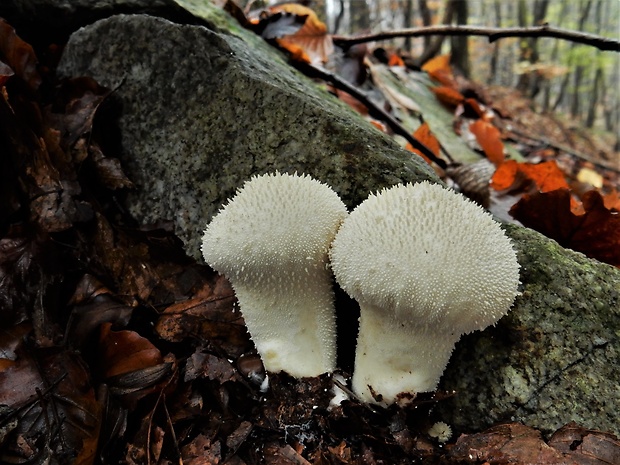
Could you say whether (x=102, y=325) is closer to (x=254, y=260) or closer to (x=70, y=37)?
(x=254, y=260)

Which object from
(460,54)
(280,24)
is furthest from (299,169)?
(460,54)

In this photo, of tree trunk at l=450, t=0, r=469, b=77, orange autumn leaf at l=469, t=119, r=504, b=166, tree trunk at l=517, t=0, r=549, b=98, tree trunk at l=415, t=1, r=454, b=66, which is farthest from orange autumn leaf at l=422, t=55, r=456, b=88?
tree trunk at l=517, t=0, r=549, b=98

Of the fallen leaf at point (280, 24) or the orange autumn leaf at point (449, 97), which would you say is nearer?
the fallen leaf at point (280, 24)

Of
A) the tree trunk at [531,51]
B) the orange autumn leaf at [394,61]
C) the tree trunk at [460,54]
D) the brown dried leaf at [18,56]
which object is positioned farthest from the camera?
the tree trunk at [531,51]

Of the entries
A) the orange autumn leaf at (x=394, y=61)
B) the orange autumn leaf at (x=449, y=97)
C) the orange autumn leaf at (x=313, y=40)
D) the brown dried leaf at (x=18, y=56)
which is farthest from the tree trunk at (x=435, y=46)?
the brown dried leaf at (x=18, y=56)

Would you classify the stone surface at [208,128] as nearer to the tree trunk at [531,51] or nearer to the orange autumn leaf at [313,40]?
the orange autumn leaf at [313,40]

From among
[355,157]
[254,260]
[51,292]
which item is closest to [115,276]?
[51,292]

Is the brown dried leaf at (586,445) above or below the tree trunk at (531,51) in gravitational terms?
above
